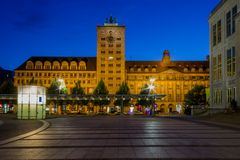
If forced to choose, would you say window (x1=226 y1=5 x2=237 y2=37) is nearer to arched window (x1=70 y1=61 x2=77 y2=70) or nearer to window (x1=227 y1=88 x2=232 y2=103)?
window (x1=227 y1=88 x2=232 y2=103)

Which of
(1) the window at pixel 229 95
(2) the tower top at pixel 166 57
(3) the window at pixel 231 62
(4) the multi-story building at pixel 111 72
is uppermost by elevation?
(2) the tower top at pixel 166 57

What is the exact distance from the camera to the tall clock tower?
17200 centimetres

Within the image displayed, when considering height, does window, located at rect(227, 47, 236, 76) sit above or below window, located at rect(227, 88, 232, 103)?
above

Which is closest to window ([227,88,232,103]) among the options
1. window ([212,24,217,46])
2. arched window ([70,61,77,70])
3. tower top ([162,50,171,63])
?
window ([212,24,217,46])

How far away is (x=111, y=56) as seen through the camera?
568 ft

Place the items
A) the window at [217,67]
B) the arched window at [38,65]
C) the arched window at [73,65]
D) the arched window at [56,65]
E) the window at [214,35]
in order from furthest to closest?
the arched window at [73,65]
the arched window at [56,65]
the arched window at [38,65]
the window at [214,35]
the window at [217,67]

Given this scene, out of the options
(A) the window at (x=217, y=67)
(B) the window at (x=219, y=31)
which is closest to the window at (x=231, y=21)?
(B) the window at (x=219, y=31)

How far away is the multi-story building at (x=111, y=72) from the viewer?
170 metres

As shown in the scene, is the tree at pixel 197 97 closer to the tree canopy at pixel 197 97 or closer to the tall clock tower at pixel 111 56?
the tree canopy at pixel 197 97

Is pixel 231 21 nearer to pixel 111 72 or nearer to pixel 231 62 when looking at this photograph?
pixel 231 62

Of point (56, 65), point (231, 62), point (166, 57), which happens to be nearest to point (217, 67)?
point (231, 62)

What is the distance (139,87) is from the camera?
176375 millimetres

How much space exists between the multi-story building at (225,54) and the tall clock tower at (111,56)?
93.3 metres

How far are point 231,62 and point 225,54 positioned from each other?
12.6ft
